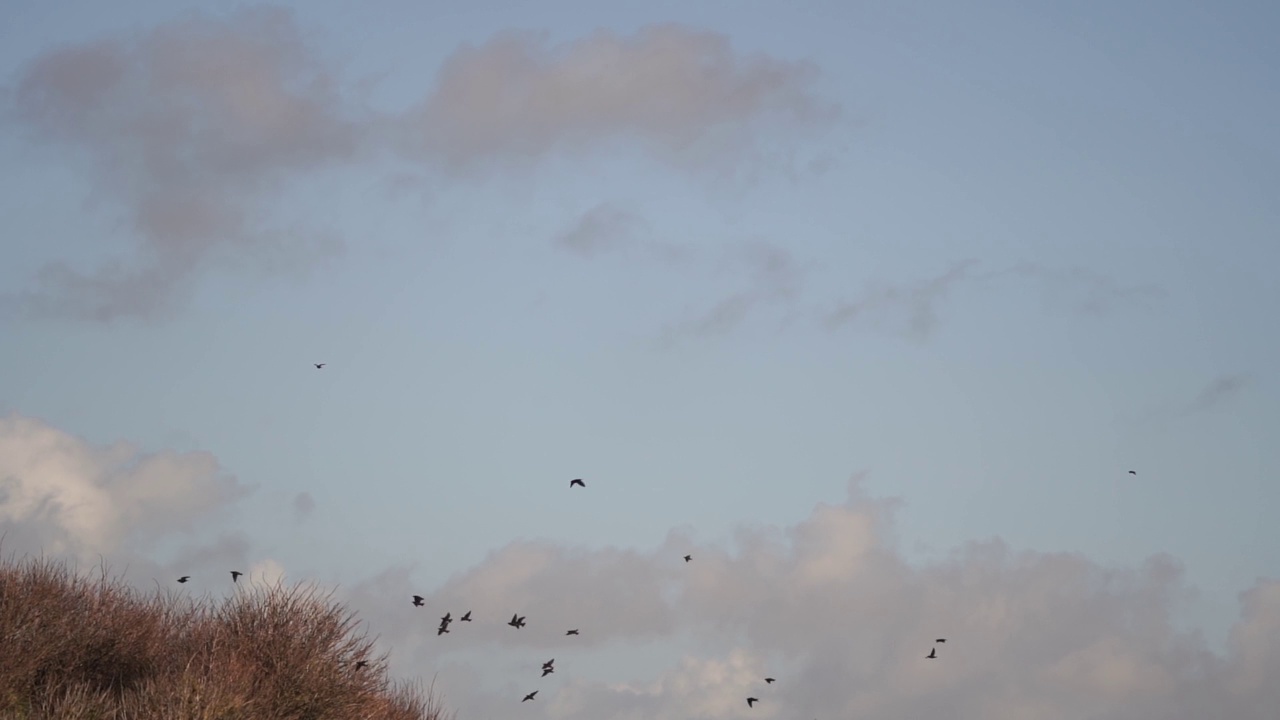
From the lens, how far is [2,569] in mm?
58594

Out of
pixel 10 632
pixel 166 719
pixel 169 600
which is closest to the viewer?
pixel 166 719

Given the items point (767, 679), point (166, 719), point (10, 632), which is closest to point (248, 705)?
point (166, 719)

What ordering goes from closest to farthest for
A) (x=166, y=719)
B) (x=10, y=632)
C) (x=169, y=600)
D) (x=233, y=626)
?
(x=166, y=719) < (x=10, y=632) < (x=233, y=626) < (x=169, y=600)

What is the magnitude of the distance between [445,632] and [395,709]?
15.5m

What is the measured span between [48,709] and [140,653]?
8.69m

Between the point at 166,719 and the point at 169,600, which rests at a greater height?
the point at 169,600

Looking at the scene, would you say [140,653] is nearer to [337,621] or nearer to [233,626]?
[233,626]

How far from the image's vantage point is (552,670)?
55.5m

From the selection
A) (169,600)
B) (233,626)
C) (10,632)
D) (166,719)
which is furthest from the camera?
(169,600)

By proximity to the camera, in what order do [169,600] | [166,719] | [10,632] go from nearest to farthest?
1. [166,719]
2. [10,632]
3. [169,600]

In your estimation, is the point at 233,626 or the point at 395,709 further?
the point at 395,709

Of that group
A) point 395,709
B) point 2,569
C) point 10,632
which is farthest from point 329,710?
point 2,569

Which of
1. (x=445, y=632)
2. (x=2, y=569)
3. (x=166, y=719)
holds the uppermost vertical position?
(x=2, y=569)

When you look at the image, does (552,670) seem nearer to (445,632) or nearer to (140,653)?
(445,632)
